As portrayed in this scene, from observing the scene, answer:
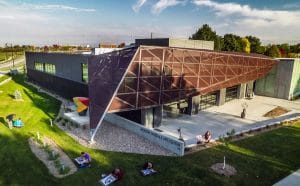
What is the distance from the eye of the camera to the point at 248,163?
49.8 feet

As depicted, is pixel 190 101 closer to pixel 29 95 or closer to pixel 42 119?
pixel 42 119

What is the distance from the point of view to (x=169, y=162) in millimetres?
15188

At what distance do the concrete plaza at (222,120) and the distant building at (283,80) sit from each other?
366 centimetres

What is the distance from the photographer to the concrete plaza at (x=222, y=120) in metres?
21.1

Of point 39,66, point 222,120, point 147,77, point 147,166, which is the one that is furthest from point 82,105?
point 39,66

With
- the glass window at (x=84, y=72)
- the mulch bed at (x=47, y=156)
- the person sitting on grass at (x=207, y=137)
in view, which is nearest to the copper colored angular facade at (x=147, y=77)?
the mulch bed at (x=47, y=156)

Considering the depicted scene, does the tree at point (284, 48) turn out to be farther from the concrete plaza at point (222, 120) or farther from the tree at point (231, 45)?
the concrete plaza at point (222, 120)

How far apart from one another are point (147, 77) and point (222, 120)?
34.4 ft

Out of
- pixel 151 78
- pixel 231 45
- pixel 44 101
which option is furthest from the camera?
pixel 231 45

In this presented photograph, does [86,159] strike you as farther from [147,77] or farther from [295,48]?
[295,48]

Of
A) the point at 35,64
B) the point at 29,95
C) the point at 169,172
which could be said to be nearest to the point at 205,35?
the point at 35,64

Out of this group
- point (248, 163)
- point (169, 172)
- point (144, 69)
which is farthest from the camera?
point (144, 69)

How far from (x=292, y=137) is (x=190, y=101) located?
9.98m

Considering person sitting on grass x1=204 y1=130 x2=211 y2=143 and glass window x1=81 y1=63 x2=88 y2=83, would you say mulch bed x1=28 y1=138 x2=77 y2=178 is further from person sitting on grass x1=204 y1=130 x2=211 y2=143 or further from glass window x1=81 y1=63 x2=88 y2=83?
glass window x1=81 y1=63 x2=88 y2=83
